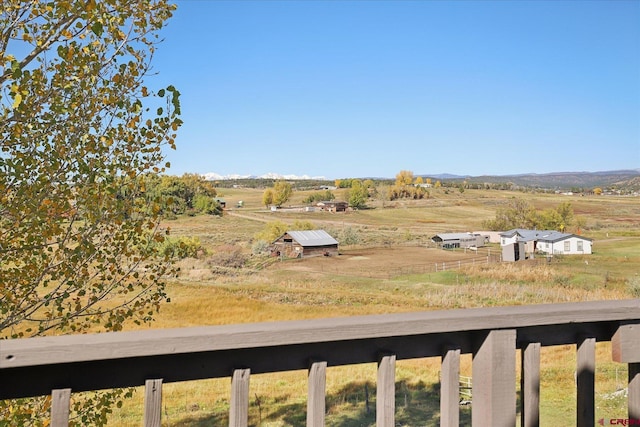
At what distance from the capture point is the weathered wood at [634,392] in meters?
1.08

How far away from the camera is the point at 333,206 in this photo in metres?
7.98

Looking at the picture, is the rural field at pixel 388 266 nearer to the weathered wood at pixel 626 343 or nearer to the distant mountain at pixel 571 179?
the distant mountain at pixel 571 179

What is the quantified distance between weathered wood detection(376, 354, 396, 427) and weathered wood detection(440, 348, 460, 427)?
112 millimetres

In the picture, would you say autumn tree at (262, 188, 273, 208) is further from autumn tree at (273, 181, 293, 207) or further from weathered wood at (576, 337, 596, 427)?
weathered wood at (576, 337, 596, 427)

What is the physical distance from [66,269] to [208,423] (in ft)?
9.71

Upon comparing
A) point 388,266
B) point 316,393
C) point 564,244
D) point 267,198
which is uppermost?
point 267,198

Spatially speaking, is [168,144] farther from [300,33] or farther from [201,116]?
[300,33]

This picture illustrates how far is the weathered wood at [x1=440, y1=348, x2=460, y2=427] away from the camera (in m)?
0.93

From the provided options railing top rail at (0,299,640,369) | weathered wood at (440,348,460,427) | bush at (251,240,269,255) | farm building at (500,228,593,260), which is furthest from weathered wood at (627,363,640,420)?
farm building at (500,228,593,260)

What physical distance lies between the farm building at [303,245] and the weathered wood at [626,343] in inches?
251

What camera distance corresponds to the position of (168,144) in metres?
2.19

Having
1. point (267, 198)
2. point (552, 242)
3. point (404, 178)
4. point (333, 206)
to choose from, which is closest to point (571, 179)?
point (552, 242)

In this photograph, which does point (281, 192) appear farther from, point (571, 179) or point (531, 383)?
point (531, 383)

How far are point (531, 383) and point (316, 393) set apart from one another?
1.50 feet
